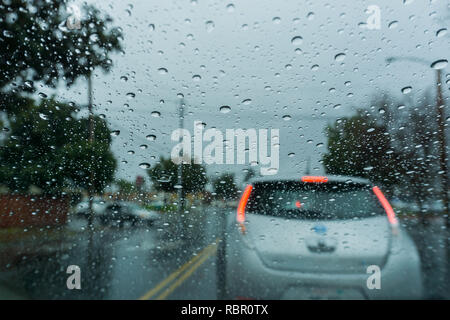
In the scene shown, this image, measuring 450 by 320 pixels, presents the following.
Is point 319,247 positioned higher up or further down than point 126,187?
further down

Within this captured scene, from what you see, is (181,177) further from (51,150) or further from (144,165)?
(51,150)

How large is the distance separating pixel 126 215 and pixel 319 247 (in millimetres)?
3024

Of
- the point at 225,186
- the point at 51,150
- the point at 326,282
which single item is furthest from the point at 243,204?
the point at 51,150

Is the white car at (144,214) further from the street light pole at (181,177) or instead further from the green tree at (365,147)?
the green tree at (365,147)

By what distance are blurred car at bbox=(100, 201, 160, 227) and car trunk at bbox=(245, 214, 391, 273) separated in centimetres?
246

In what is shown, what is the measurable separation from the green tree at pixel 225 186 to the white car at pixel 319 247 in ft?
3.77

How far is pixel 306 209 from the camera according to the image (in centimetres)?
300

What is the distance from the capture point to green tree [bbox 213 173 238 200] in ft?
14.5

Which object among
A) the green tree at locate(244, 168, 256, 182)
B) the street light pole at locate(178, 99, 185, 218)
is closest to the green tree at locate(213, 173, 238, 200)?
the green tree at locate(244, 168, 256, 182)

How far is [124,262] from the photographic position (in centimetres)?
411

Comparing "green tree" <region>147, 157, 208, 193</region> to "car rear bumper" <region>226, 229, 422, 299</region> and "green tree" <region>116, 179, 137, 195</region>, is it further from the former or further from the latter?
"car rear bumper" <region>226, 229, 422, 299</region>

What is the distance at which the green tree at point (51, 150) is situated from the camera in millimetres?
4746
